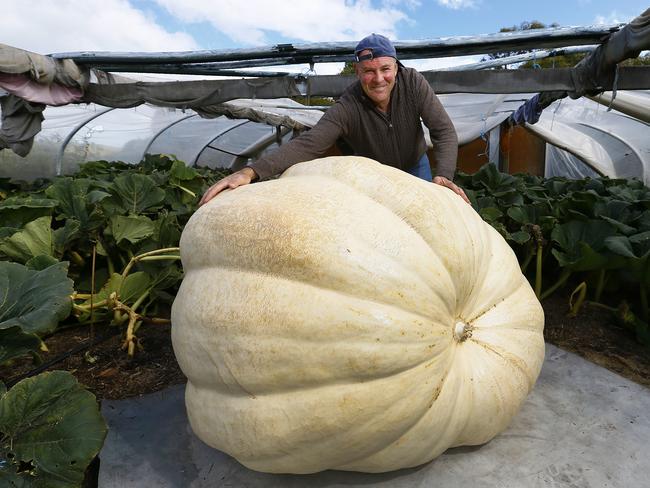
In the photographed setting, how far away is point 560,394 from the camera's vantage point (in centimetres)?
175

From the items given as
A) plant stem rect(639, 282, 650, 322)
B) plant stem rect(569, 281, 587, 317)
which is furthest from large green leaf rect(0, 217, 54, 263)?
plant stem rect(639, 282, 650, 322)

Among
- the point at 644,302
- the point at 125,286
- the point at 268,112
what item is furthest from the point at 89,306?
the point at 268,112

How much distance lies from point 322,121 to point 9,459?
184 cm

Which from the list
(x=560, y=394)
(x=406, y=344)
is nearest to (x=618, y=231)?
(x=560, y=394)

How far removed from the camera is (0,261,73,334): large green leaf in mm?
1392

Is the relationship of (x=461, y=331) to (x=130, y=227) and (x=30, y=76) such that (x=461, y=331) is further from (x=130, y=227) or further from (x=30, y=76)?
(x=30, y=76)

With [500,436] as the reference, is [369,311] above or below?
above

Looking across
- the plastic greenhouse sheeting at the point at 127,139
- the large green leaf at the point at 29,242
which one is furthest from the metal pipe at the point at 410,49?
the plastic greenhouse sheeting at the point at 127,139

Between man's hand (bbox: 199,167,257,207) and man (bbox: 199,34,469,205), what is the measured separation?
284 millimetres

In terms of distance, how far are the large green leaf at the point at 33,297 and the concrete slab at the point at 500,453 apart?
1.56ft

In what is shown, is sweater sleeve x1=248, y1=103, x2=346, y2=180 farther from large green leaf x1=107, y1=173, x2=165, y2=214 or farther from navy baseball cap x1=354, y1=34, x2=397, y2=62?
large green leaf x1=107, y1=173, x2=165, y2=214

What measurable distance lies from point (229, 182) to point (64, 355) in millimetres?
970

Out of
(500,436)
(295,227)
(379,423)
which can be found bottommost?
(500,436)

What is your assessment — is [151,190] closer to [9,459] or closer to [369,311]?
[9,459]
